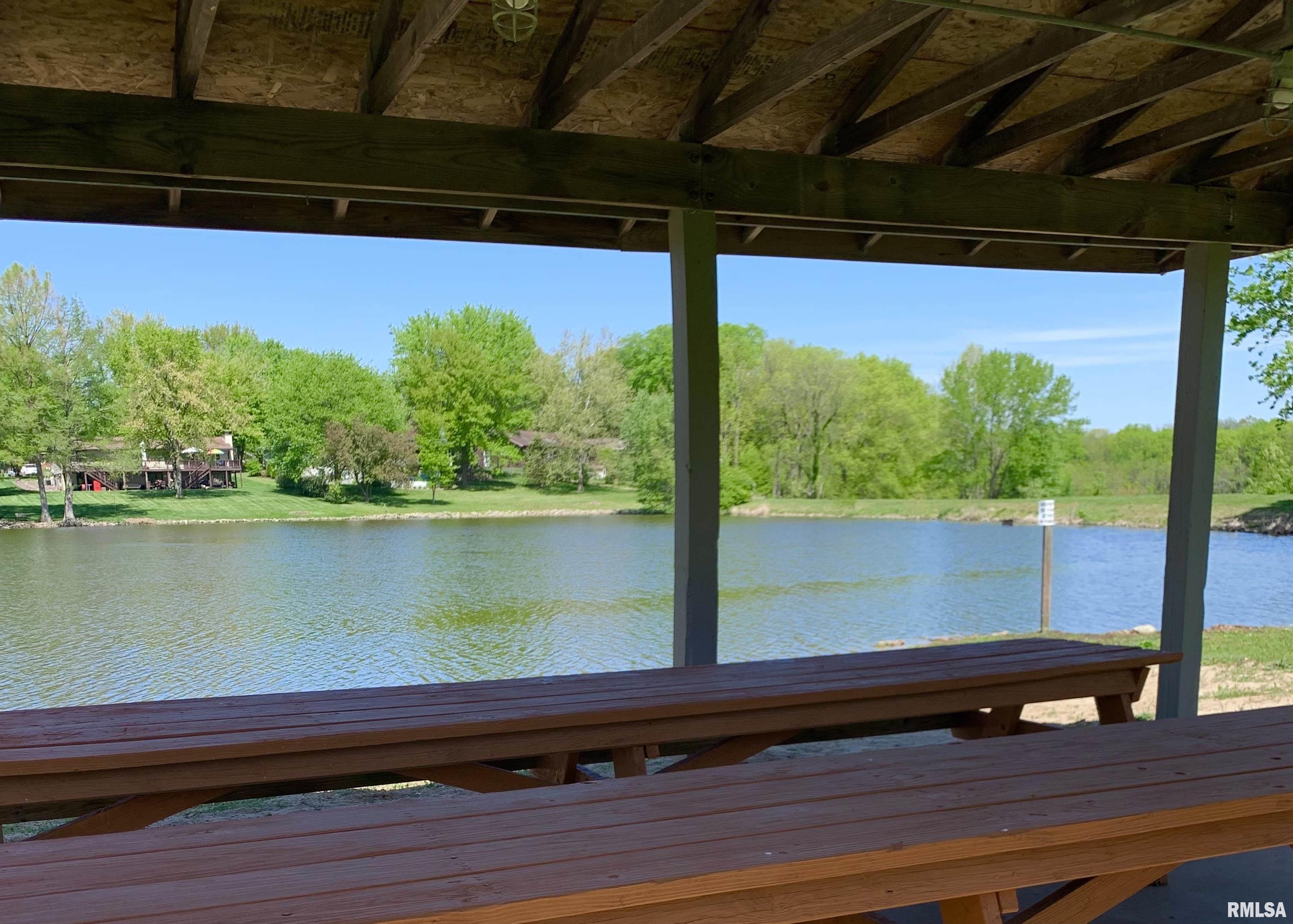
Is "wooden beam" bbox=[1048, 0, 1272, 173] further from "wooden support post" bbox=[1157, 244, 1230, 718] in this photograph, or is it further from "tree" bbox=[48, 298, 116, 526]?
"tree" bbox=[48, 298, 116, 526]

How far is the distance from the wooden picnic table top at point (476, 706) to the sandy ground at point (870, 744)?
0.55 feet

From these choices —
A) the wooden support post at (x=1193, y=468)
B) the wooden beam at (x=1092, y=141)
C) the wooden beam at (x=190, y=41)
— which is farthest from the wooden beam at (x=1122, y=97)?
the wooden beam at (x=190, y=41)

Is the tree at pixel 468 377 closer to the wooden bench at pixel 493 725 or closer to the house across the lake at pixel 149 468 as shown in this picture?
the house across the lake at pixel 149 468

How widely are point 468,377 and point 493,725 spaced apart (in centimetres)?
1110

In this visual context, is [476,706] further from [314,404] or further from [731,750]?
[314,404]

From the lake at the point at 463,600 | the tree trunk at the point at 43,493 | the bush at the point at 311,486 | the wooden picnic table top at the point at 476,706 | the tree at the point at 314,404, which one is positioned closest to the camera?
the wooden picnic table top at the point at 476,706

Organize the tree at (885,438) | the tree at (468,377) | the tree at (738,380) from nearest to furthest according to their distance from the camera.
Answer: the tree at (468,377) → the tree at (738,380) → the tree at (885,438)

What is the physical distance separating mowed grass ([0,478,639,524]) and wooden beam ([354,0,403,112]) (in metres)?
7.88

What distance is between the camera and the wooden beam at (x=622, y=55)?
6.97ft

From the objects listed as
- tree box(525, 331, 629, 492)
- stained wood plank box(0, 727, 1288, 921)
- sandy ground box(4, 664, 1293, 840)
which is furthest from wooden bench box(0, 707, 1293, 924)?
tree box(525, 331, 629, 492)

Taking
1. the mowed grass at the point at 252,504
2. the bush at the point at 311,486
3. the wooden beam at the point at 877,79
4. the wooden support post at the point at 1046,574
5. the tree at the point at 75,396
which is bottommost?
the wooden support post at the point at 1046,574

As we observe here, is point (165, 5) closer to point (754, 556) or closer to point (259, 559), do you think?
point (259, 559)

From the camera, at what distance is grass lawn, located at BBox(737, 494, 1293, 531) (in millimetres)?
15266

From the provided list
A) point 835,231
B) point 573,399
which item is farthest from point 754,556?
point 835,231
